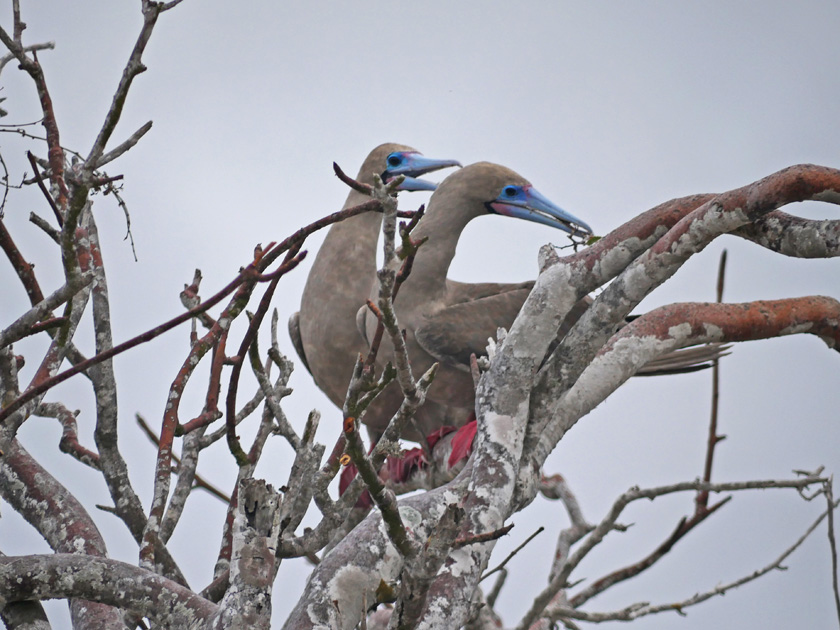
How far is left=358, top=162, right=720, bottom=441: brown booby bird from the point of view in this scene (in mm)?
4043

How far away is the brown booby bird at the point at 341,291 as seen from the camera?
4.54m

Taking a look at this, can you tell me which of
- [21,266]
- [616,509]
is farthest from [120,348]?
[616,509]

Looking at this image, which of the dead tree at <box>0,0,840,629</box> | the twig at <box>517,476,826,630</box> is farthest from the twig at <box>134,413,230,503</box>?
the twig at <box>517,476,826,630</box>

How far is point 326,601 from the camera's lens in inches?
67.6

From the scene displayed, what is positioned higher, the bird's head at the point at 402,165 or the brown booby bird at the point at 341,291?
the bird's head at the point at 402,165

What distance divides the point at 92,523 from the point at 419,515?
76 centimetres

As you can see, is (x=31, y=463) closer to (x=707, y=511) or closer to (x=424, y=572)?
(x=424, y=572)

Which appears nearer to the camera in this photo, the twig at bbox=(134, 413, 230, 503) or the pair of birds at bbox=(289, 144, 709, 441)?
the twig at bbox=(134, 413, 230, 503)

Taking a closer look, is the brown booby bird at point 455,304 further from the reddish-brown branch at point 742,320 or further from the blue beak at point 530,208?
the reddish-brown branch at point 742,320

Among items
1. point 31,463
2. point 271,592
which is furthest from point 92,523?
point 271,592

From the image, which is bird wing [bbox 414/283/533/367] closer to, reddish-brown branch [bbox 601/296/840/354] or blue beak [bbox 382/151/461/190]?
blue beak [bbox 382/151/461/190]

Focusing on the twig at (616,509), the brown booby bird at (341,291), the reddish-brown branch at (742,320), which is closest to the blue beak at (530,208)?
the brown booby bird at (341,291)

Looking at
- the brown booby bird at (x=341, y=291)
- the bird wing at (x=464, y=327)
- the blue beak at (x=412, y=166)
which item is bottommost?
the bird wing at (x=464, y=327)

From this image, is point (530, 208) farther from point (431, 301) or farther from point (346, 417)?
point (346, 417)
